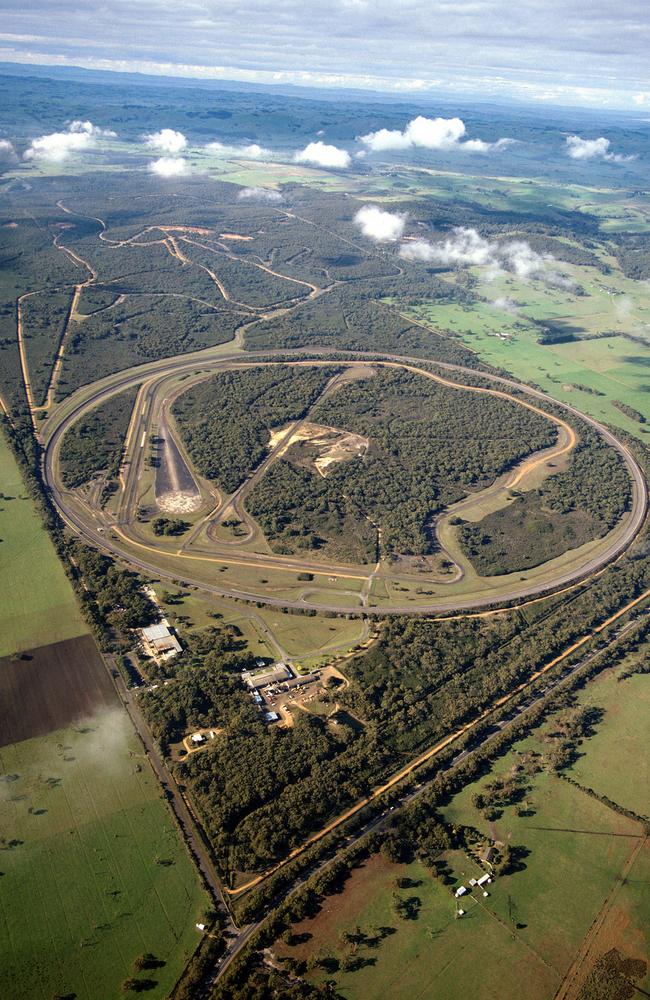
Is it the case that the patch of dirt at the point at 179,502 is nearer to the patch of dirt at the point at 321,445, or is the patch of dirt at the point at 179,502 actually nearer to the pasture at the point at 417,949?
the patch of dirt at the point at 321,445

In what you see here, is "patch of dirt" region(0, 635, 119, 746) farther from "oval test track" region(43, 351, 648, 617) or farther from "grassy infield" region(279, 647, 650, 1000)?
"grassy infield" region(279, 647, 650, 1000)

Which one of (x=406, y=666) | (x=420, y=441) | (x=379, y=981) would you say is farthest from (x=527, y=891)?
(x=420, y=441)

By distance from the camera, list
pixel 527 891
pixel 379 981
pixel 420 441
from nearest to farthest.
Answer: pixel 379 981
pixel 527 891
pixel 420 441

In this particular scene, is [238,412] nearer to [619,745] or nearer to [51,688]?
[51,688]

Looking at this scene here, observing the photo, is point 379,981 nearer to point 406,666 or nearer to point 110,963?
point 110,963

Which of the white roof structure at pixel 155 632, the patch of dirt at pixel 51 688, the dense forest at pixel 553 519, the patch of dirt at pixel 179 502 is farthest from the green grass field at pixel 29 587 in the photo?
the dense forest at pixel 553 519

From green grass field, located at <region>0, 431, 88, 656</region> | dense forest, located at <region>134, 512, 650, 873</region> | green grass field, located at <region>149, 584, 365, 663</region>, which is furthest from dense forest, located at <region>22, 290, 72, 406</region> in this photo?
dense forest, located at <region>134, 512, 650, 873</region>
